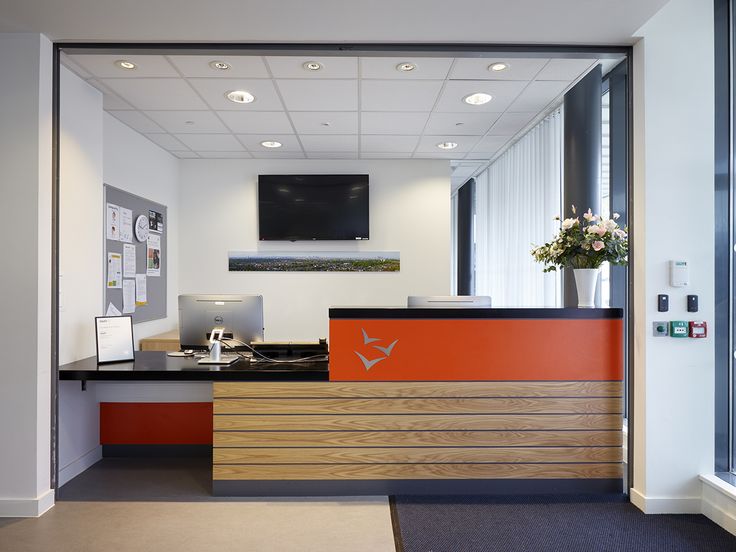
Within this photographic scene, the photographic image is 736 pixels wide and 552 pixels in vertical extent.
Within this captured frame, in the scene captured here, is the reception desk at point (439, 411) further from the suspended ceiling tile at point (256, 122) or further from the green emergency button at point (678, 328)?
the suspended ceiling tile at point (256, 122)

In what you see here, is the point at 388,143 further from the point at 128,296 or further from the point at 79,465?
the point at 79,465

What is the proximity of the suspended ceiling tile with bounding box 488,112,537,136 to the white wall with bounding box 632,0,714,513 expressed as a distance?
5.31 feet

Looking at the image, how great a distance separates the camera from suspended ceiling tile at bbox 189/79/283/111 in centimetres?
377

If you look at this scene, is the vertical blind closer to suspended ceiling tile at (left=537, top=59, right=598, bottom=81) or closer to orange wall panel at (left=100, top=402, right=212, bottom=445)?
suspended ceiling tile at (left=537, top=59, right=598, bottom=81)

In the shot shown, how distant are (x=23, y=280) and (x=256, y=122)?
2.52 meters

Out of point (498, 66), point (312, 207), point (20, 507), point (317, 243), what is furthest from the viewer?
point (317, 243)

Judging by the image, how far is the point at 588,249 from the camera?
3.25 m

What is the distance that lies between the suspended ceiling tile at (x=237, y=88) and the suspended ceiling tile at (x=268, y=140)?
2.58ft

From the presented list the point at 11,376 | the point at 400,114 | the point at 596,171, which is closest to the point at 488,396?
the point at 596,171

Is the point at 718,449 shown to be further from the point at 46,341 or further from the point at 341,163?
the point at 341,163

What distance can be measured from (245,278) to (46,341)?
3107 mm

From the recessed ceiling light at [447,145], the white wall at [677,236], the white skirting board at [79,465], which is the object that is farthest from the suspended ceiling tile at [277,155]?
the white wall at [677,236]

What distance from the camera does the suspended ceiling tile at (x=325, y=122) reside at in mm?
4461

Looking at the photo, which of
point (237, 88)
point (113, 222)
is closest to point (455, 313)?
point (237, 88)
